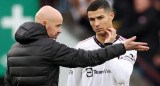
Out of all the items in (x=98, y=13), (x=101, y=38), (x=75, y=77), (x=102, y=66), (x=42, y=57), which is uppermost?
(x=98, y=13)

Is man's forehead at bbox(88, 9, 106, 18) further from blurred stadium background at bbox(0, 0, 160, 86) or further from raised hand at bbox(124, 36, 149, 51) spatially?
blurred stadium background at bbox(0, 0, 160, 86)

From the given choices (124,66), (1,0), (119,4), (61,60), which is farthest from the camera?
(1,0)

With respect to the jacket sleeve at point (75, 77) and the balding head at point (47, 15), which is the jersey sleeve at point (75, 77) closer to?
the jacket sleeve at point (75, 77)

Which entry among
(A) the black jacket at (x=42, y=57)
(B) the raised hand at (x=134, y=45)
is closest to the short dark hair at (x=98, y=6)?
(A) the black jacket at (x=42, y=57)

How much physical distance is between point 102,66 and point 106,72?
94mm

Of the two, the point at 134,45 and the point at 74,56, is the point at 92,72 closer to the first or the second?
the point at 74,56

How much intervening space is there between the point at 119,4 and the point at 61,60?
15.5ft

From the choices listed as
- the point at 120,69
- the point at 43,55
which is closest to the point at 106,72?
the point at 120,69

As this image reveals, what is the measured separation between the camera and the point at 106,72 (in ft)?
20.9

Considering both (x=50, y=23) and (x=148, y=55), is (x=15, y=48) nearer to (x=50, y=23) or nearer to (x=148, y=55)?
(x=50, y=23)

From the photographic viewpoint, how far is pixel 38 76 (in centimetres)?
558

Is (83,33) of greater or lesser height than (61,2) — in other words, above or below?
below

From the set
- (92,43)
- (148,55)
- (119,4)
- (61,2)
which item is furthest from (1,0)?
(92,43)

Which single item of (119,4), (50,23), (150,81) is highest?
(119,4)
